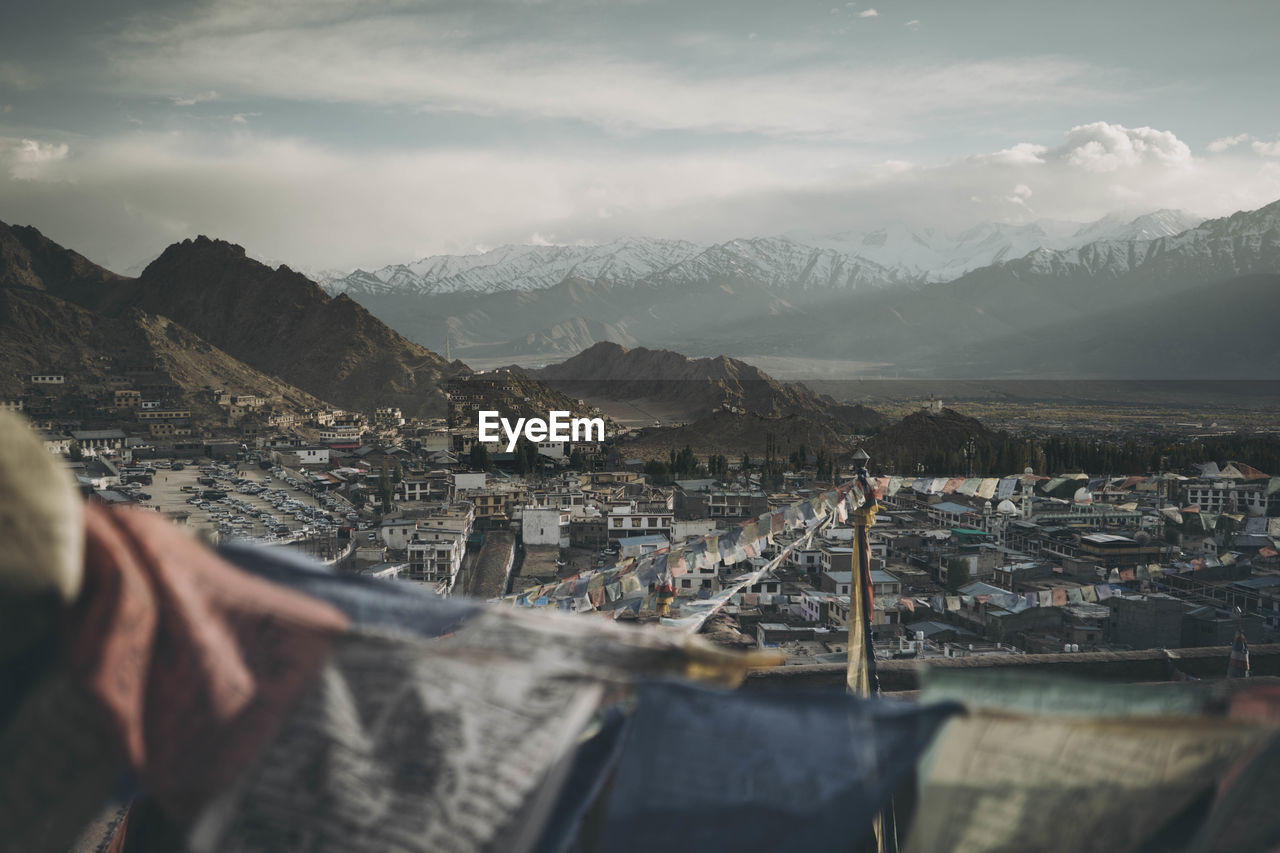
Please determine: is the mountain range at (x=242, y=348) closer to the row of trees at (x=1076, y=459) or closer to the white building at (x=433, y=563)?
the row of trees at (x=1076, y=459)

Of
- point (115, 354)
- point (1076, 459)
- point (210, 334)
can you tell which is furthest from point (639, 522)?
point (210, 334)

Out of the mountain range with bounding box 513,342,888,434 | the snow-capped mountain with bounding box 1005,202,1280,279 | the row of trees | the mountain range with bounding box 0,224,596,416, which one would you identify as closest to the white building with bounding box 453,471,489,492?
the row of trees

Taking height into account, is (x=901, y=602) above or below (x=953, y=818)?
below

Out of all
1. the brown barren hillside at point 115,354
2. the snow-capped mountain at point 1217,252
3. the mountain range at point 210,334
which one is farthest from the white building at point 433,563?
the snow-capped mountain at point 1217,252

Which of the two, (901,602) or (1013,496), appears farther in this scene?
(1013,496)

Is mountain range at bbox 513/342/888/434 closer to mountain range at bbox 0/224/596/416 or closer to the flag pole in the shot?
mountain range at bbox 0/224/596/416

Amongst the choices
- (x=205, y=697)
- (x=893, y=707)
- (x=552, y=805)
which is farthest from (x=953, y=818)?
(x=205, y=697)

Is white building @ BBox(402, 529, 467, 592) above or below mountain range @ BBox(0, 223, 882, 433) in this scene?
below

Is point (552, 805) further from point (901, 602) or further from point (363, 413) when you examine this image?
point (363, 413)

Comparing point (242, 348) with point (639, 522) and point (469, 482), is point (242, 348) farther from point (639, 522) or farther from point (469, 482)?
point (639, 522)
